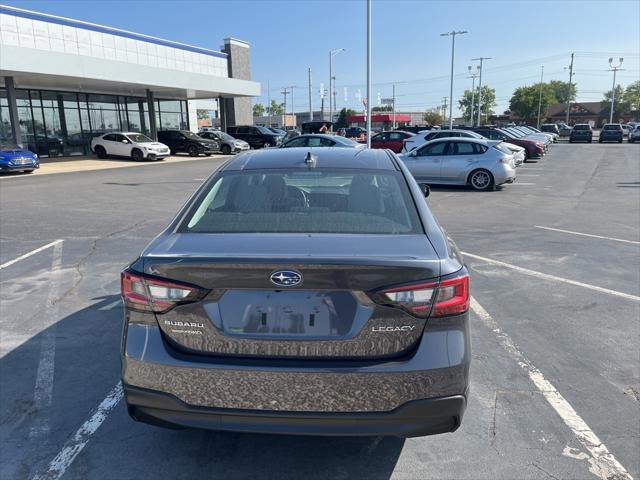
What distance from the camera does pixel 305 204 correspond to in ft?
10.3

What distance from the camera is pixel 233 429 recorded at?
2365mm

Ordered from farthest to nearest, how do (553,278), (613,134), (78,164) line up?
(613,134), (78,164), (553,278)

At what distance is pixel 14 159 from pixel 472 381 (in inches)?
893

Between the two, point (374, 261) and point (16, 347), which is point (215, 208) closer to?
point (374, 261)

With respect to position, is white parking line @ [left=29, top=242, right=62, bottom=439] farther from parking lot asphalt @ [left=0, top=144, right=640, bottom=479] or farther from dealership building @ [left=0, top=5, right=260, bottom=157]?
dealership building @ [left=0, top=5, right=260, bottom=157]

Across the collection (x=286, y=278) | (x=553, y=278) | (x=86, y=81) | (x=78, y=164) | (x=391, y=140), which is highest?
(x=86, y=81)

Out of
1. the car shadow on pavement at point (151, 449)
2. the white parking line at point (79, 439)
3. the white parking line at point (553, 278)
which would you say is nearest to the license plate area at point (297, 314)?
the car shadow on pavement at point (151, 449)

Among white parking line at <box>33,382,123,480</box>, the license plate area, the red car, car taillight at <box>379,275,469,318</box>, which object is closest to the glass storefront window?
the red car

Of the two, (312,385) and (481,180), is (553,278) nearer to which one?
(312,385)

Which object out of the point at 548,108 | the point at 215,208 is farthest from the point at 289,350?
the point at 548,108

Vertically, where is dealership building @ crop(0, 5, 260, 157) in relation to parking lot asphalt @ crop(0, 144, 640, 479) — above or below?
above

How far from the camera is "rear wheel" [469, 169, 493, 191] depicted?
50.6 ft

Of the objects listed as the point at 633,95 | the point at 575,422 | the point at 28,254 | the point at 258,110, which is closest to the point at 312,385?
the point at 575,422

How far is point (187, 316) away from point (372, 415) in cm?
96
